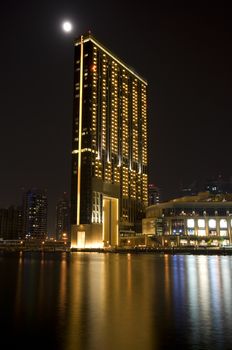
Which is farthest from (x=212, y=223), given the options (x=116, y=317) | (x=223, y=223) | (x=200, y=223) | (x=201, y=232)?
(x=116, y=317)

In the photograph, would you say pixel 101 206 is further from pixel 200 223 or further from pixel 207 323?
pixel 207 323

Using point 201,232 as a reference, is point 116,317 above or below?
below

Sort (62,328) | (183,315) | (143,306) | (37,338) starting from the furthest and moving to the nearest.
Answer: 1. (143,306)
2. (183,315)
3. (62,328)
4. (37,338)

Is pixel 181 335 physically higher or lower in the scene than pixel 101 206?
lower

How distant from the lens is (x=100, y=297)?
2814 centimetres

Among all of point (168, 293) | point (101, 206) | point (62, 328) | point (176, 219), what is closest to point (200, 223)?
point (176, 219)

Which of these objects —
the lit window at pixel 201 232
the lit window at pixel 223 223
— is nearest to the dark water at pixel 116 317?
the lit window at pixel 201 232

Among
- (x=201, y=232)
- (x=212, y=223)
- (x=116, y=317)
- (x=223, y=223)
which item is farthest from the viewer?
(x=212, y=223)

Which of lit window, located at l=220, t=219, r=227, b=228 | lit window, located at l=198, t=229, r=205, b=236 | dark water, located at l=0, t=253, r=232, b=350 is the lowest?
dark water, located at l=0, t=253, r=232, b=350

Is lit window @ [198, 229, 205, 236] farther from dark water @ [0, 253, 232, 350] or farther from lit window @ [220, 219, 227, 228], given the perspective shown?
dark water @ [0, 253, 232, 350]

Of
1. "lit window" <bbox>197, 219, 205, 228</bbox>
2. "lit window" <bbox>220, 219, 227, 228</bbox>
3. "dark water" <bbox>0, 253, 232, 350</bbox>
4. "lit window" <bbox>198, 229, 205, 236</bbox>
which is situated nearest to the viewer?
"dark water" <bbox>0, 253, 232, 350</bbox>

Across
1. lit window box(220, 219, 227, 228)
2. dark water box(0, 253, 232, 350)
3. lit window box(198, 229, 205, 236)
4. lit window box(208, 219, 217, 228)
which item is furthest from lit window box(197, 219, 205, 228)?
dark water box(0, 253, 232, 350)

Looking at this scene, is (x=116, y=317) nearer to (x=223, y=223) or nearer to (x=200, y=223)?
(x=200, y=223)

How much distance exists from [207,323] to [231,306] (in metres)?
5.62
